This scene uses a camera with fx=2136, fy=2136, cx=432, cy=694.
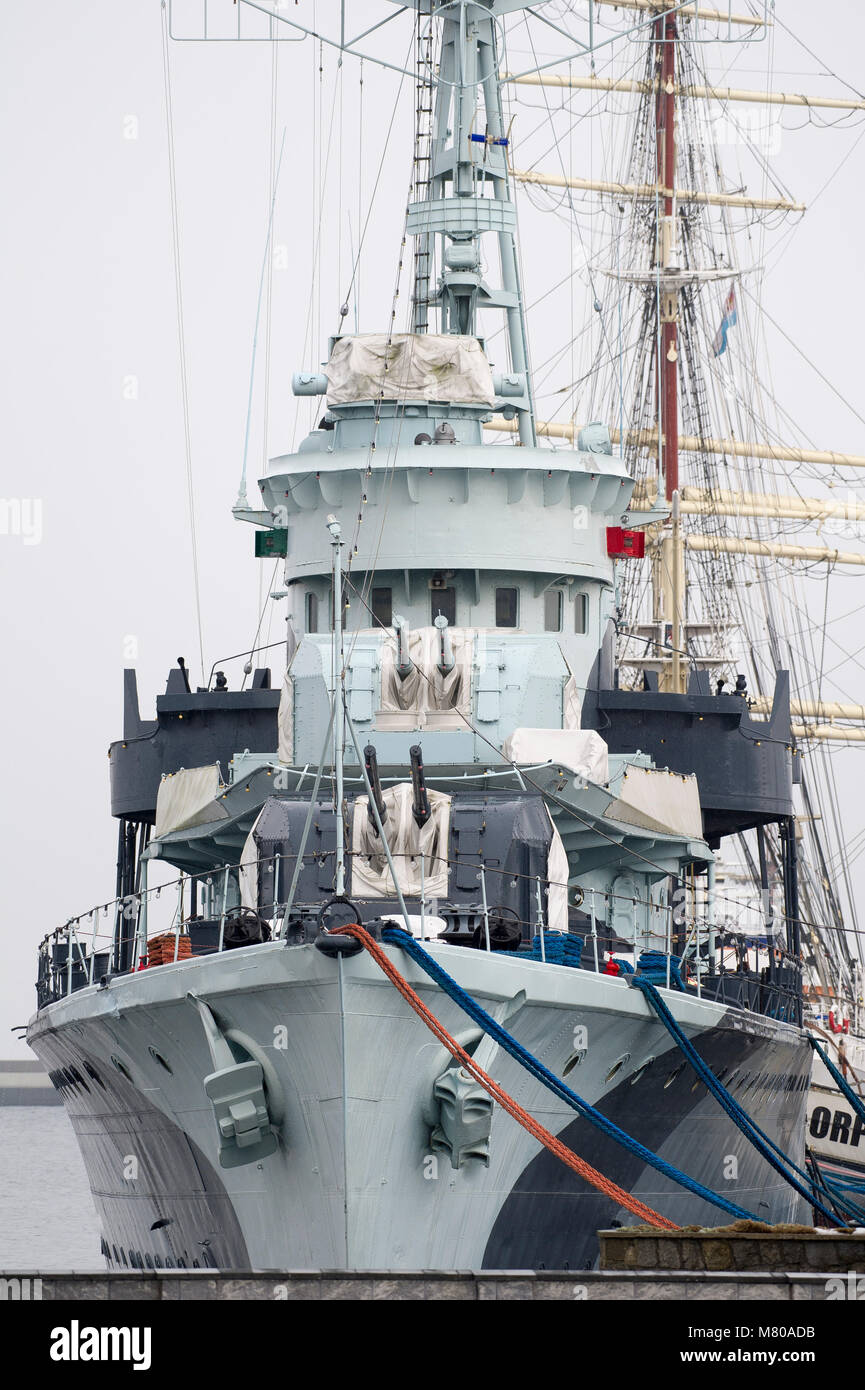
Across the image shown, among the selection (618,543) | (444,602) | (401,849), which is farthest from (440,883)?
(618,543)

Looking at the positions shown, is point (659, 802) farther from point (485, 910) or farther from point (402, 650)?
point (485, 910)

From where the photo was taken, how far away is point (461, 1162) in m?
16.9

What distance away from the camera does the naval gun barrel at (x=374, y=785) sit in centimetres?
1836

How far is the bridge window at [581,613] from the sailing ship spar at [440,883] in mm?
51

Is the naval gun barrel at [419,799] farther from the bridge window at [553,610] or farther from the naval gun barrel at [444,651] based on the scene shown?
the bridge window at [553,610]

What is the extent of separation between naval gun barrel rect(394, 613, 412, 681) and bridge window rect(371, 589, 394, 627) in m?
3.05

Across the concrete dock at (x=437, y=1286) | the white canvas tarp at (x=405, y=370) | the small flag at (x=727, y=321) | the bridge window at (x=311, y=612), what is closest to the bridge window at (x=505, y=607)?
the bridge window at (x=311, y=612)

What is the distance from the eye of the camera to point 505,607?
974 inches
